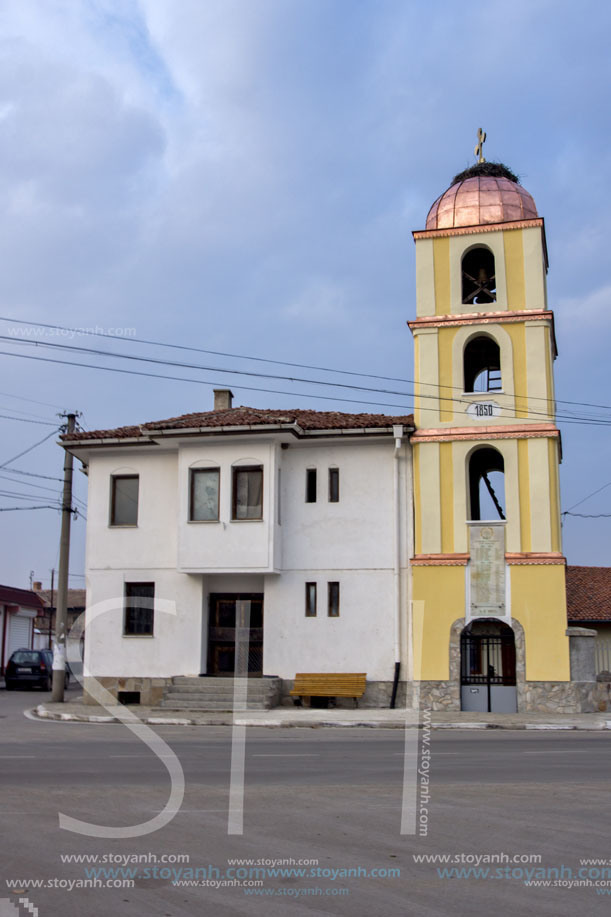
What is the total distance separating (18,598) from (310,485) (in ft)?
83.2

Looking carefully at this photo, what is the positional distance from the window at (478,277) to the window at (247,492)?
7452 millimetres

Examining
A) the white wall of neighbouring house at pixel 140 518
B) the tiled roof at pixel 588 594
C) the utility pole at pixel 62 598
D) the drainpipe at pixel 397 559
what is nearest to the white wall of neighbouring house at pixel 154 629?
the white wall of neighbouring house at pixel 140 518

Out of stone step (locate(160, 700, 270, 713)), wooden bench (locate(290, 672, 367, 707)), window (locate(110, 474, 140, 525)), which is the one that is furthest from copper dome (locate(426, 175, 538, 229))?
stone step (locate(160, 700, 270, 713))

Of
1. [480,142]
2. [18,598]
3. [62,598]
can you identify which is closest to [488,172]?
[480,142]

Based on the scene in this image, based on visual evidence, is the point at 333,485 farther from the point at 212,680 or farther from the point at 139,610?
the point at 139,610

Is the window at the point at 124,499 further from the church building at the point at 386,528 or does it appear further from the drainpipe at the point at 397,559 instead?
the drainpipe at the point at 397,559

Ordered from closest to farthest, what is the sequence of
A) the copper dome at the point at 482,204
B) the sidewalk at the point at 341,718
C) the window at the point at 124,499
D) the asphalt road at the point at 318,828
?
the asphalt road at the point at 318,828 < the sidewalk at the point at 341,718 < the copper dome at the point at 482,204 < the window at the point at 124,499

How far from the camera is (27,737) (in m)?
17.4

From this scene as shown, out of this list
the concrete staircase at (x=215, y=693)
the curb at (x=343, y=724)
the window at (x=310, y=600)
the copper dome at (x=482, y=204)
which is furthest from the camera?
the copper dome at (x=482, y=204)

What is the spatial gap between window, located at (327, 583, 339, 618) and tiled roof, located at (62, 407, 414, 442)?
13.9 feet

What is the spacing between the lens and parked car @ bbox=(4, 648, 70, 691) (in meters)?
34.3

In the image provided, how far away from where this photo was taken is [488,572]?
78.5 feet

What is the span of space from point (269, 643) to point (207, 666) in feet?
6.44

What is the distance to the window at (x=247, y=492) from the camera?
25.4 metres
